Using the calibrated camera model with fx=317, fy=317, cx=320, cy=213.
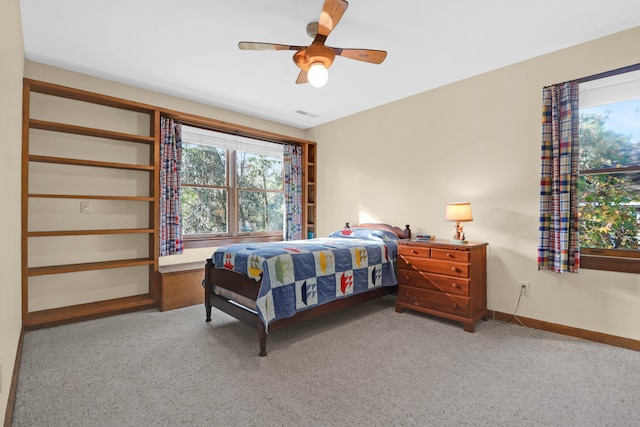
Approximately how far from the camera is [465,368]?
2.24m

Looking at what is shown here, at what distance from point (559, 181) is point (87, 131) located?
456 cm

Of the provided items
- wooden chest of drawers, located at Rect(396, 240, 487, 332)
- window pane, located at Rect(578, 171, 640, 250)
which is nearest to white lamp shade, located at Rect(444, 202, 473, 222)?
wooden chest of drawers, located at Rect(396, 240, 487, 332)

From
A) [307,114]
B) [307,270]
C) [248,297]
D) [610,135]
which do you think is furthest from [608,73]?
[248,297]

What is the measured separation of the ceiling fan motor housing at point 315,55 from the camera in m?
2.33

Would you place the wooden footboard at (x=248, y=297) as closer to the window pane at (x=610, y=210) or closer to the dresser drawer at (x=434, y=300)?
the dresser drawer at (x=434, y=300)

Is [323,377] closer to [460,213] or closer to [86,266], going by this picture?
[460,213]

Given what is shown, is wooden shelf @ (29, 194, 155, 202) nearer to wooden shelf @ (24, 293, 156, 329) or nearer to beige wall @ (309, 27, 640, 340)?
wooden shelf @ (24, 293, 156, 329)

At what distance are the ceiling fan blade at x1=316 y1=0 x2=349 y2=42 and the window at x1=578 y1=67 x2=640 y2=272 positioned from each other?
2.38m

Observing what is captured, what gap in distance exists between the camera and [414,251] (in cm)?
Answer: 334

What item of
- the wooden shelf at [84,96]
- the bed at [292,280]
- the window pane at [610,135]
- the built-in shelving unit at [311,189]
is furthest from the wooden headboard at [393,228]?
the wooden shelf at [84,96]

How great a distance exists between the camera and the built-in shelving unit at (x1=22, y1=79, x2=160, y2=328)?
3.08 m

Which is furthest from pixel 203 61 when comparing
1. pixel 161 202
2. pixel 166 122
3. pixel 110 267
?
pixel 110 267

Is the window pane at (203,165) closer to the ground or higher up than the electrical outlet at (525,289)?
higher up

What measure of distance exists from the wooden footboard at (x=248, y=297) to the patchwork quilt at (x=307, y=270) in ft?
0.25
